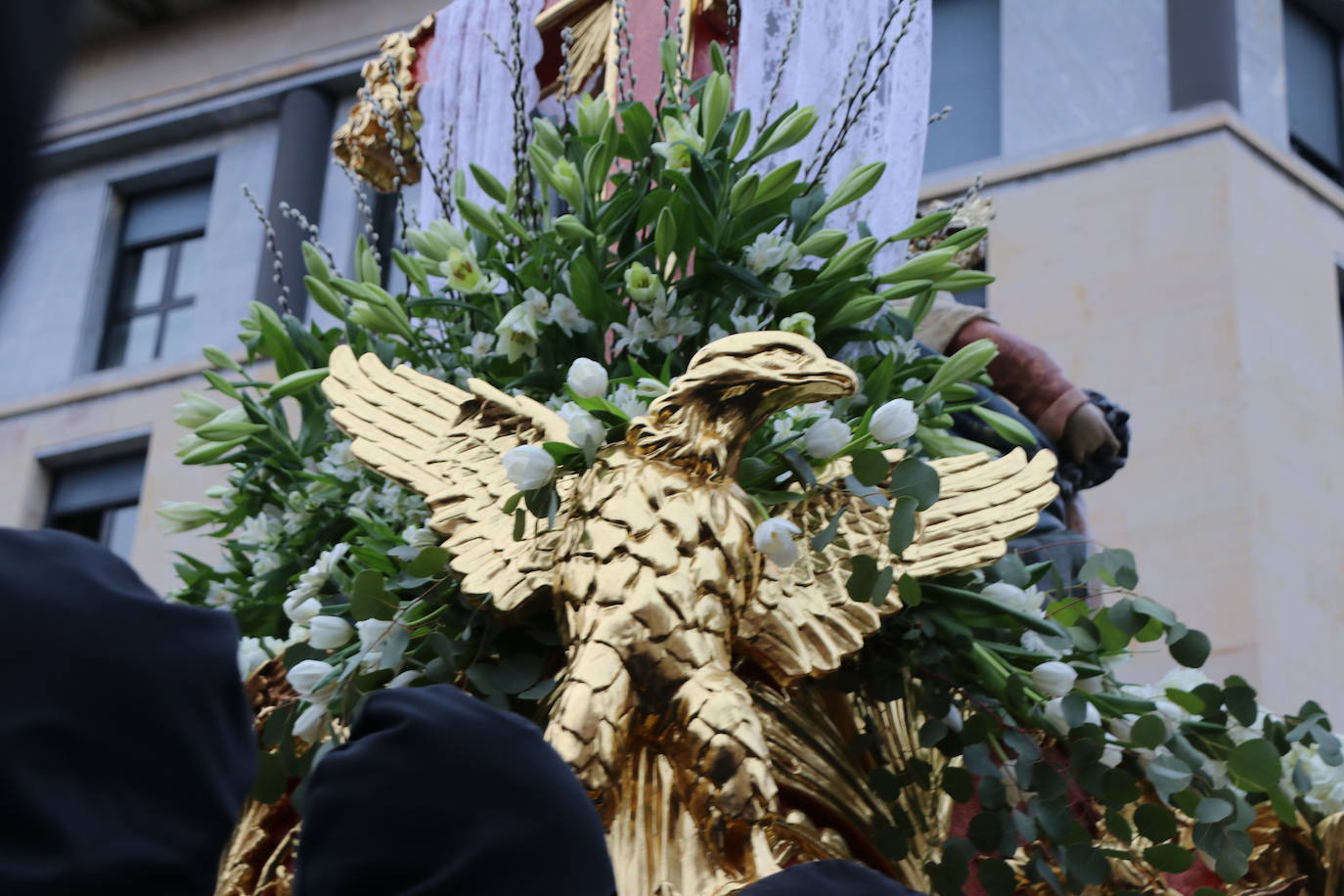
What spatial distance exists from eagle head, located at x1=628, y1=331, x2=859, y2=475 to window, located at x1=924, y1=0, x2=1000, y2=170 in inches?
227

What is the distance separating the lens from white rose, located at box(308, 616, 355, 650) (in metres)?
2.18

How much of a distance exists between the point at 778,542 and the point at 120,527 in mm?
7240

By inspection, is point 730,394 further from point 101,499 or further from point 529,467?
point 101,499

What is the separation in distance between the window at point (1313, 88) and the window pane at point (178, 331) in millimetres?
5004

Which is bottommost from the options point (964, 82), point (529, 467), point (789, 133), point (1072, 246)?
point (529, 467)

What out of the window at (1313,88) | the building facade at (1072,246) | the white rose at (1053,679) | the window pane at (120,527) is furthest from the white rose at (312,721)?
the window pane at (120,527)

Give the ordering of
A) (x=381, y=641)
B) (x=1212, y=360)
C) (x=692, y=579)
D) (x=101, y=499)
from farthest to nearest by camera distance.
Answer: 1. (x=101, y=499)
2. (x=1212, y=360)
3. (x=381, y=641)
4. (x=692, y=579)

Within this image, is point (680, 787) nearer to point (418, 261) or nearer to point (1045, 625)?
point (1045, 625)

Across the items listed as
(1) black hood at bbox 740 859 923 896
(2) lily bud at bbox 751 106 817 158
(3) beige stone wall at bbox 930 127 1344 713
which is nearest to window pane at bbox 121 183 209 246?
(3) beige stone wall at bbox 930 127 1344 713

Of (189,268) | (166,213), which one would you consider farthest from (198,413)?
(166,213)

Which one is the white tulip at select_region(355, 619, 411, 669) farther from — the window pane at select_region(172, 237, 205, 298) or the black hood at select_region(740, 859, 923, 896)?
the window pane at select_region(172, 237, 205, 298)

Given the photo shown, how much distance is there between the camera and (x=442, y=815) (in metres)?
1.19

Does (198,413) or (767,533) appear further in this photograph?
(198,413)

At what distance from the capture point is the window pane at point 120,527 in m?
8.66
